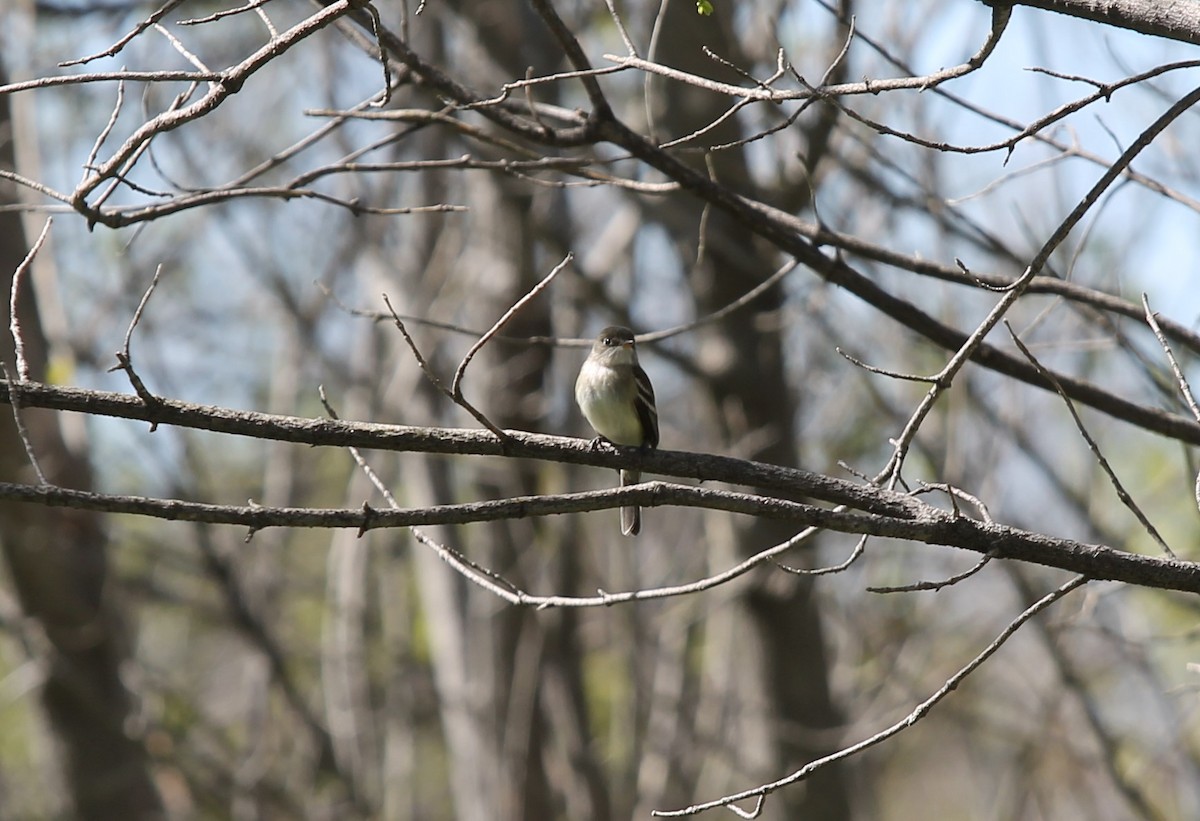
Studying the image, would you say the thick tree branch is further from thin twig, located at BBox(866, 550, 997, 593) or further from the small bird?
the small bird

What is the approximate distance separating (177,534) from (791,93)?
36.6 ft

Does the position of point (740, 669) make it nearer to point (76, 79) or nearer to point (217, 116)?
point (217, 116)

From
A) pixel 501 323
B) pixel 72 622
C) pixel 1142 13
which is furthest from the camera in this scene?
pixel 72 622

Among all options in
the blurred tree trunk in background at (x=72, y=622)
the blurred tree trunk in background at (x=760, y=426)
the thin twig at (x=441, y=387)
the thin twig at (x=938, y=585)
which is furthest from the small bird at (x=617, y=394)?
the blurred tree trunk in background at (x=72, y=622)

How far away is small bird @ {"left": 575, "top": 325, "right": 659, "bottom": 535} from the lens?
17.4 feet

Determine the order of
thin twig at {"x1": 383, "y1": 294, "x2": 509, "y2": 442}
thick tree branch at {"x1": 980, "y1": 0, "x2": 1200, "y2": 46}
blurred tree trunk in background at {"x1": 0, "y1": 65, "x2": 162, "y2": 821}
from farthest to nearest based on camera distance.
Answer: blurred tree trunk in background at {"x1": 0, "y1": 65, "x2": 162, "y2": 821} → thick tree branch at {"x1": 980, "y1": 0, "x2": 1200, "y2": 46} → thin twig at {"x1": 383, "y1": 294, "x2": 509, "y2": 442}

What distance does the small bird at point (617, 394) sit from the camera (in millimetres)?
5309

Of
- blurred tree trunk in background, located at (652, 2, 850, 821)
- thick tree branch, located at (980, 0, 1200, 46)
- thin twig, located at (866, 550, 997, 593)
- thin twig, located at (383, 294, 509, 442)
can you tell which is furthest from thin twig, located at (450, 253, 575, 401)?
blurred tree trunk in background, located at (652, 2, 850, 821)

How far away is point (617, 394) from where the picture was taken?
17.4 ft

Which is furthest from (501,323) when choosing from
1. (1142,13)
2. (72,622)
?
(72,622)

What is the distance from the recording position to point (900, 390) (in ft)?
30.6

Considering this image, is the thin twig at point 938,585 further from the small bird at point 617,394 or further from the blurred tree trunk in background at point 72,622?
the blurred tree trunk in background at point 72,622

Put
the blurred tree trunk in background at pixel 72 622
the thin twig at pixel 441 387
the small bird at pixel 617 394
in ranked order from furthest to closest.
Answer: the blurred tree trunk in background at pixel 72 622, the small bird at pixel 617 394, the thin twig at pixel 441 387

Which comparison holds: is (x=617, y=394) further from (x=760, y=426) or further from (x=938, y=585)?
(x=938, y=585)
